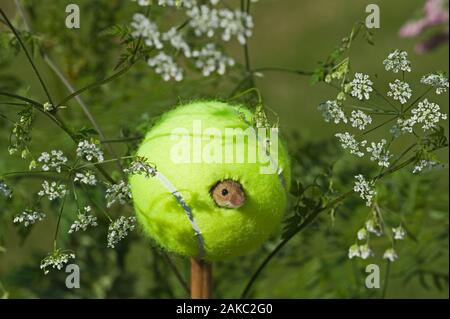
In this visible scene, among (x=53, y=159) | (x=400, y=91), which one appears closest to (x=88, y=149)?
(x=53, y=159)

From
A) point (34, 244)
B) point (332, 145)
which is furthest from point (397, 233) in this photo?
point (34, 244)

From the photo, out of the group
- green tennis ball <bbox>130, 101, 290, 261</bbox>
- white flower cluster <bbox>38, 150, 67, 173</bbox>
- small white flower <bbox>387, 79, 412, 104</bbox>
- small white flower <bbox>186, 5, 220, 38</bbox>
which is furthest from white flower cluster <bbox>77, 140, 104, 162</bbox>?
small white flower <bbox>387, 79, 412, 104</bbox>

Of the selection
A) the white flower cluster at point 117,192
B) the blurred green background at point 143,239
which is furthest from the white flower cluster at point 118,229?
the blurred green background at point 143,239

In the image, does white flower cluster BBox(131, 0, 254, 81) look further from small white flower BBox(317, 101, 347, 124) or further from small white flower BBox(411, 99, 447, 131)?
small white flower BBox(411, 99, 447, 131)

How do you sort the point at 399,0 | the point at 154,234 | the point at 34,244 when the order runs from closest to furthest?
the point at 154,234, the point at 34,244, the point at 399,0

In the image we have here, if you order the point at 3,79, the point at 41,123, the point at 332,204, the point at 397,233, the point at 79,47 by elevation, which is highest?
the point at 41,123

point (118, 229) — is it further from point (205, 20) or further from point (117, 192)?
point (205, 20)

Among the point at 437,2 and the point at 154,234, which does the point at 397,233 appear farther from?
the point at 437,2
